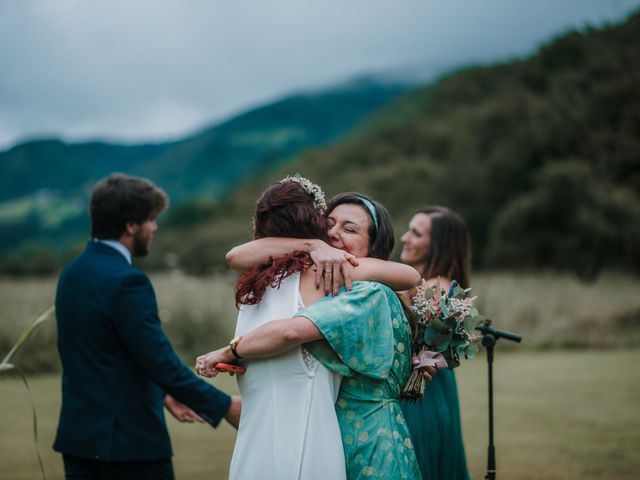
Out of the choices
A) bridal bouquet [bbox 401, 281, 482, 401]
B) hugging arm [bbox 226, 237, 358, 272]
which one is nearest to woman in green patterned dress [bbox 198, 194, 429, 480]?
hugging arm [bbox 226, 237, 358, 272]

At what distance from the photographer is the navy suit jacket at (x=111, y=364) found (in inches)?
131

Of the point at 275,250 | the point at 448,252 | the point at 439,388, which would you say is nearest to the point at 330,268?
the point at 275,250

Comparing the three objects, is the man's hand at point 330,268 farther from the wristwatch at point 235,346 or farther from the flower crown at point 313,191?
the wristwatch at point 235,346

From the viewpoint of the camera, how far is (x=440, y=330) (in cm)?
318

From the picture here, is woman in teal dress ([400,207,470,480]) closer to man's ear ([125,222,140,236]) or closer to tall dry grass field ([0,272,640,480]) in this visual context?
man's ear ([125,222,140,236])

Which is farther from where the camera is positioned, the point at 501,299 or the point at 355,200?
the point at 501,299

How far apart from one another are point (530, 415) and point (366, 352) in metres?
8.33

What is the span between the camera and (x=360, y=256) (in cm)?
306

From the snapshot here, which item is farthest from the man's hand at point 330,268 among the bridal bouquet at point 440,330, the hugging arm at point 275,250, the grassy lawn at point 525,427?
the grassy lawn at point 525,427

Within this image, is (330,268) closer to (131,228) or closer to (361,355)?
(361,355)

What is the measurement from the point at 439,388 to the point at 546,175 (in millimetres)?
30515

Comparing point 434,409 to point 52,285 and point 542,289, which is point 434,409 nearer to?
point 52,285

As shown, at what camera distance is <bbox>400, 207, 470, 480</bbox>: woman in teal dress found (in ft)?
13.7

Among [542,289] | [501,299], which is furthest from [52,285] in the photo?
[542,289]
